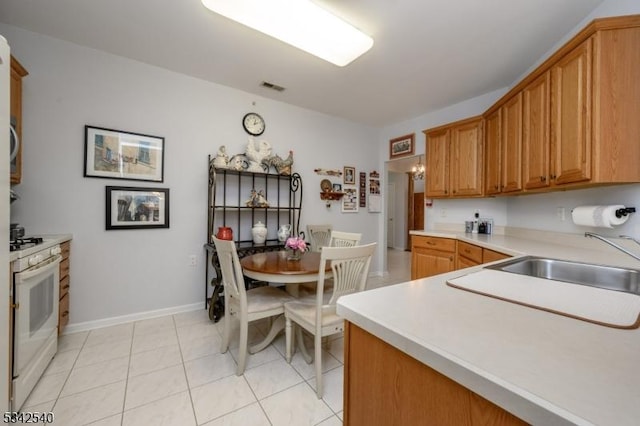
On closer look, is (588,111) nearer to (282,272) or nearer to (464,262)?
(464,262)

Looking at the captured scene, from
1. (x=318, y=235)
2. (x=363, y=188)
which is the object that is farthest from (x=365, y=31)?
(x=363, y=188)

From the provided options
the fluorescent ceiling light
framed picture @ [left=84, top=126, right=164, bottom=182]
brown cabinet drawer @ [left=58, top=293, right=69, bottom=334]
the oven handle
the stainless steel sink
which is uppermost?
the fluorescent ceiling light

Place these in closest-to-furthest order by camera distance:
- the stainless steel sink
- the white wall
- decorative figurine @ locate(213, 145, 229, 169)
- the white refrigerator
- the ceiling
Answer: the white refrigerator < the stainless steel sink < the ceiling < the white wall < decorative figurine @ locate(213, 145, 229, 169)

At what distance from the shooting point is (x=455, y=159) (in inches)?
122

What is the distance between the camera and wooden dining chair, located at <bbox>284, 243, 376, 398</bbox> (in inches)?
61.2

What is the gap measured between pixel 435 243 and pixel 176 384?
2737mm

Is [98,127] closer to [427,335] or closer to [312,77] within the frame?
[312,77]

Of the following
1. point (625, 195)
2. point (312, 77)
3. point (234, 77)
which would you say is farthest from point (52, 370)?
point (625, 195)

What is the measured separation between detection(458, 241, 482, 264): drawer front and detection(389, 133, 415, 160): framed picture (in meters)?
1.84

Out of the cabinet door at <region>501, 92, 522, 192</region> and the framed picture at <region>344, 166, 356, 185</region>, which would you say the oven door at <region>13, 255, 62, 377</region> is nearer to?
the framed picture at <region>344, 166, 356, 185</region>

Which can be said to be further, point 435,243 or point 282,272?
point 435,243

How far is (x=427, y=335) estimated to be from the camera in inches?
21.9

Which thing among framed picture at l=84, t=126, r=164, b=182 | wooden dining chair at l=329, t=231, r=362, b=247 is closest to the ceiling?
framed picture at l=84, t=126, r=164, b=182

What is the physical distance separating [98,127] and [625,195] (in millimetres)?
4166
